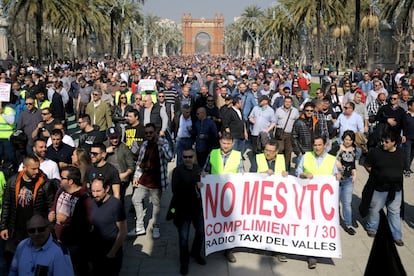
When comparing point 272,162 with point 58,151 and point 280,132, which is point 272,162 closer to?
point 58,151

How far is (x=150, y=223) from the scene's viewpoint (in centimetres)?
A: 743

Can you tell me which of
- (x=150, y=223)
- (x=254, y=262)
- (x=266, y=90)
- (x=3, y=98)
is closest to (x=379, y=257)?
(x=254, y=262)

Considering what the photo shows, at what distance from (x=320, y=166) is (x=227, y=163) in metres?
1.17

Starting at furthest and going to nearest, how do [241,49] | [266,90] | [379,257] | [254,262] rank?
1. [241,49]
2. [266,90]
3. [254,262]
4. [379,257]

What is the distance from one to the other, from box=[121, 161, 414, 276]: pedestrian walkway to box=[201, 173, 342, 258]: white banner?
0.73ft

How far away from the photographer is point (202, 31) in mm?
181125

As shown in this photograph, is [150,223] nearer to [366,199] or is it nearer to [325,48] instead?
[366,199]

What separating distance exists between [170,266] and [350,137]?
10.0 ft

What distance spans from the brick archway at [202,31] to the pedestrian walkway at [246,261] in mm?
172124

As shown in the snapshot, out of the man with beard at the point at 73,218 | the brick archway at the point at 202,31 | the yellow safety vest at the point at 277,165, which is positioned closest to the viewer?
the man with beard at the point at 73,218

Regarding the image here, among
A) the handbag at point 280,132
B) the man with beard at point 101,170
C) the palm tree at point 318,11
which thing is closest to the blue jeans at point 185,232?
the man with beard at point 101,170

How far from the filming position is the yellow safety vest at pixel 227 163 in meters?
6.00

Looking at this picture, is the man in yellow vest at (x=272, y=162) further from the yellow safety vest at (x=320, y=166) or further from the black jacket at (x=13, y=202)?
the black jacket at (x=13, y=202)

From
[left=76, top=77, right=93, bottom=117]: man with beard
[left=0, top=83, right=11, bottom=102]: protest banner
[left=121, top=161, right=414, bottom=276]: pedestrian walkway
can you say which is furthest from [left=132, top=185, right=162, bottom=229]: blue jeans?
[left=76, top=77, right=93, bottom=117]: man with beard
